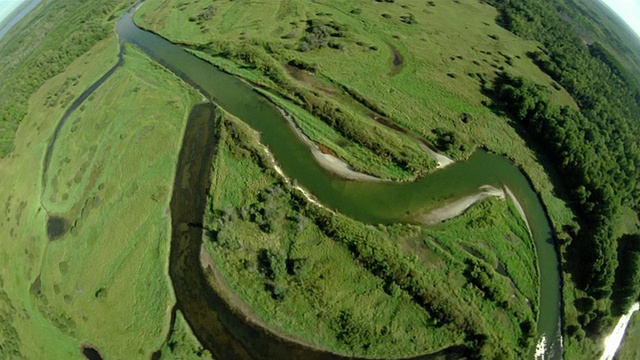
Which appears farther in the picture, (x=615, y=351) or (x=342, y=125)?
(x=342, y=125)

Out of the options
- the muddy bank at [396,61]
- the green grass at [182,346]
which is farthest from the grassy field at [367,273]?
the muddy bank at [396,61]

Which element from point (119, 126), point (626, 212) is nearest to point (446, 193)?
point (626, 212)

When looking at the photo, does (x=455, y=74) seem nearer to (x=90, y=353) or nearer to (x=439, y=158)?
(x=439, y=158)

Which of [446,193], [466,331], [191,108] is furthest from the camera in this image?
[191,108]

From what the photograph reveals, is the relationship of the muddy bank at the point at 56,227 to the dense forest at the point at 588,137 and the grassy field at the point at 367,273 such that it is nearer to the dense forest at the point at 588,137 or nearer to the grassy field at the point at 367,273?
the grassy field at the point at 367,273

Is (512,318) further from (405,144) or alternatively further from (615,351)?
(405,144)

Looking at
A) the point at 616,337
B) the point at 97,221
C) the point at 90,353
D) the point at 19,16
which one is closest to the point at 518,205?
the point at 616,337

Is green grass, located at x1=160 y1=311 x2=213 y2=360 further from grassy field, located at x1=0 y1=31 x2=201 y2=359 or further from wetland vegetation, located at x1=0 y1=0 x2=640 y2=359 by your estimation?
grassy field, located at x1=0 y1=31 x2=201 y2=359
